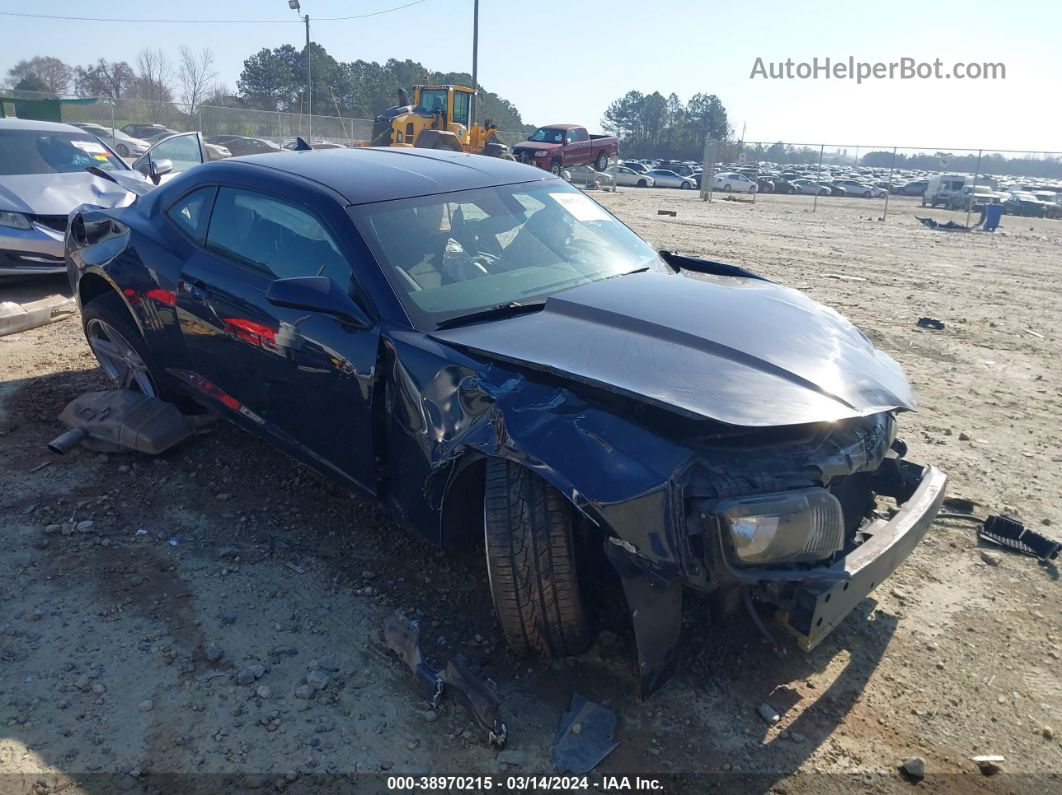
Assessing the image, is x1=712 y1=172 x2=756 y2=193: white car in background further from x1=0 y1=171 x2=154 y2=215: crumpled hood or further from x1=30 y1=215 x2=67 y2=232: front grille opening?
x1=30 y1=215 x2=67 y2=232: front grille opening

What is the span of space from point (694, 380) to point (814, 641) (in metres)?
0.86

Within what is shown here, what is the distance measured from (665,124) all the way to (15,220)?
8452 cm

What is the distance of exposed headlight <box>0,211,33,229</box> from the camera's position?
7266 millimetres

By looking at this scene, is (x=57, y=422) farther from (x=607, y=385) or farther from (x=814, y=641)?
(x=814, y=641)

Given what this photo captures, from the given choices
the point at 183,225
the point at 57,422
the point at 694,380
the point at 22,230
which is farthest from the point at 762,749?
the point at 22,230

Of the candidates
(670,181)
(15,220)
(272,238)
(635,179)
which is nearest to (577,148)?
(635,179)

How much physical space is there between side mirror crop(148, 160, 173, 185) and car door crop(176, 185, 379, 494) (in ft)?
15.4

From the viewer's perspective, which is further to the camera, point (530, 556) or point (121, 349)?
point (121, 349)

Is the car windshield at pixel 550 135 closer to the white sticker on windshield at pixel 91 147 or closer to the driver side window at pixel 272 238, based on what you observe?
the white sticker on windshield at pixel 91 147

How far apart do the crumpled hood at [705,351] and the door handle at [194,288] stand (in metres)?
1.47

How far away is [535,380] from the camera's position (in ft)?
8.54

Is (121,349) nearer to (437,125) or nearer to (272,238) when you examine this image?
(272,238)

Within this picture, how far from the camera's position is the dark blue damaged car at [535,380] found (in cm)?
231

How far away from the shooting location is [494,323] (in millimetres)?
3012
